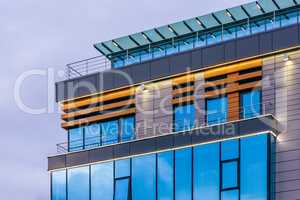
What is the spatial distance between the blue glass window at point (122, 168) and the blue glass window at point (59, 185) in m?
3.10

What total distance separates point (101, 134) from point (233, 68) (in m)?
8.31

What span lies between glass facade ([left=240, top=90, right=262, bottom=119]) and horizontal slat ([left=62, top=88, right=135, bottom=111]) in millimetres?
6419

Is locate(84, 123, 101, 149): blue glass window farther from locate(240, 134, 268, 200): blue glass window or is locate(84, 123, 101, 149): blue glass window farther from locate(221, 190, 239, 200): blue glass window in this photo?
locate(240, 134, 268, 200): blue glass window

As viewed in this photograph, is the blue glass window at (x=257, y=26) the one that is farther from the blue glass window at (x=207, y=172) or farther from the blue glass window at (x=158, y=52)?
the blue glass window at (x=207, y=172)

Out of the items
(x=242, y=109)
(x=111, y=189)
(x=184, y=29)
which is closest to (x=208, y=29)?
(x=184, y=29)

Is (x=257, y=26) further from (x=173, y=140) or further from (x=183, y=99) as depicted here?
(x=173, y=140)

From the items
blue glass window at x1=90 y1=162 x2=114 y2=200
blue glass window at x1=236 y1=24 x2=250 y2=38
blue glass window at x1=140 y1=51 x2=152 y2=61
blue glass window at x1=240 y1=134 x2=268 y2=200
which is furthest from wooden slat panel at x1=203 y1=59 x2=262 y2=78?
blue glass window at x1=90 y1=162 x2=114 y2=200

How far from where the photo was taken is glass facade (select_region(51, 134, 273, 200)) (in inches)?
1847

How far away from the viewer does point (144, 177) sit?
50.5 meters

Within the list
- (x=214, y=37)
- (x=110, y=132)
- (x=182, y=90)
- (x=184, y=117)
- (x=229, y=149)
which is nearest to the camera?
(x=229, y=149)

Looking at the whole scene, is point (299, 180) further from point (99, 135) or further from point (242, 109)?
point (99, 135)

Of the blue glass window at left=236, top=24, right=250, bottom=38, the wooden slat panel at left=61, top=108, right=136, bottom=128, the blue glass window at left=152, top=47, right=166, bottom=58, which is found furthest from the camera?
the blue glass window at left=152, top=47, right=166, bottom=58

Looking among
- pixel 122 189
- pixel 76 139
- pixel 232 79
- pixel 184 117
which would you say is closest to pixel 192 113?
pixel 184 117

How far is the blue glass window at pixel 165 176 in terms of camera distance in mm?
49434
